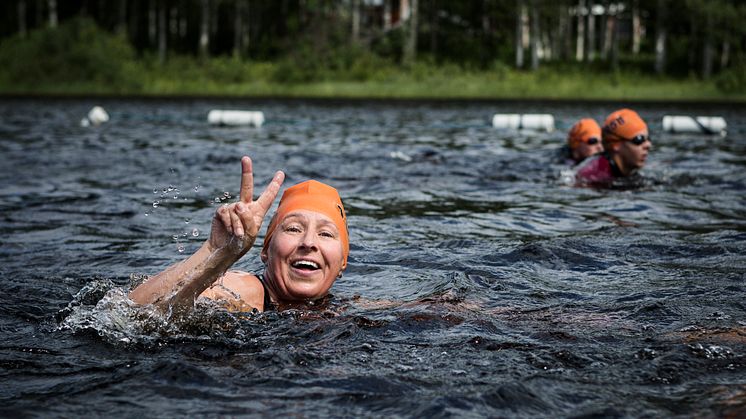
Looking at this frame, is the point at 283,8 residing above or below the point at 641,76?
above

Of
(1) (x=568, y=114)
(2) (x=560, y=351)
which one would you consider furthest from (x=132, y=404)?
(1) (x=568, y=114)

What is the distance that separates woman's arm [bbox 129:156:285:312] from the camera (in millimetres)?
4598

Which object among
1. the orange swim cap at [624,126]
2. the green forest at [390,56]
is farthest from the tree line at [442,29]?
the orange swim cap at [624,126]

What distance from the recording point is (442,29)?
63.2 m

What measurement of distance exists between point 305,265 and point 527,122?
66.1 ft

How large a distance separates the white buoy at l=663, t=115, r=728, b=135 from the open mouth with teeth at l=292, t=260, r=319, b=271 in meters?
19.3

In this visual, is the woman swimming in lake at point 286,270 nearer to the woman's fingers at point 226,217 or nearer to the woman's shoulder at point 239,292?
the woman's shoulder at point 239,292

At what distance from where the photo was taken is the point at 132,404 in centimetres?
430

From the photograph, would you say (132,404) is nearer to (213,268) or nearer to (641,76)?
(213,268)

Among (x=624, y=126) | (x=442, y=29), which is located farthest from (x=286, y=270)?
(x=442, y=29)

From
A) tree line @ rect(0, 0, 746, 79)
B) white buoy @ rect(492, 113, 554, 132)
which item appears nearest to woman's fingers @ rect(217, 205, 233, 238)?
white buoy @ rect(492, 113, 554, 132)

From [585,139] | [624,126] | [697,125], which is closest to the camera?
[624,126]

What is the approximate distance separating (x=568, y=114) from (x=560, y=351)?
28.6 meters

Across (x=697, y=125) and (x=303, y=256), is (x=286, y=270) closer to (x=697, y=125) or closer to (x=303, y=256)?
(x=303, y=256)
